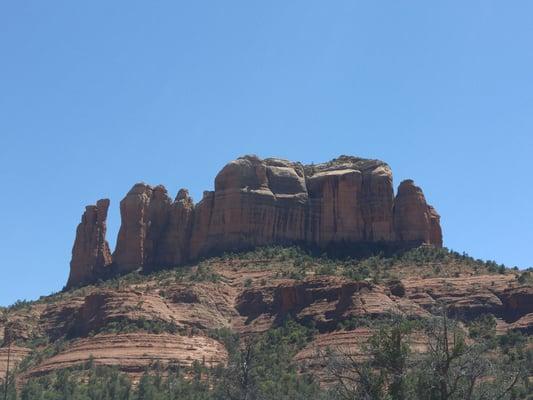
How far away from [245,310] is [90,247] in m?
30.6

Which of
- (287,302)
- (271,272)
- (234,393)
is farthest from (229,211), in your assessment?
(234,393)

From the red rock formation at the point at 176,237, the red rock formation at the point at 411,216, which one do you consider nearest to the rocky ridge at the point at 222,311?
the red rock formation at the point at 411,216

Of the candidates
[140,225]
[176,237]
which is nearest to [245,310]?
[176,237]

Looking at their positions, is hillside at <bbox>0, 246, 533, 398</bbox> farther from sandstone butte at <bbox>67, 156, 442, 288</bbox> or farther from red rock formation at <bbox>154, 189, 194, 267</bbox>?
red rock formation at <bbox>154, 189, 194, 267</bbox>

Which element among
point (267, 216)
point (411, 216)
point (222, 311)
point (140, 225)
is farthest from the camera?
point (140, 225)

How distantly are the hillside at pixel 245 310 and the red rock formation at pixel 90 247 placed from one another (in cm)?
1045

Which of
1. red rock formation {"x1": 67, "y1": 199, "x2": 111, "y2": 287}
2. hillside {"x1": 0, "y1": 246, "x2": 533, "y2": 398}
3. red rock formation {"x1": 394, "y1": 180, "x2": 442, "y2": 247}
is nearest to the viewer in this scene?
hillside {"x1": 0, "y1": 246, "x2": 533, "y2": 398}

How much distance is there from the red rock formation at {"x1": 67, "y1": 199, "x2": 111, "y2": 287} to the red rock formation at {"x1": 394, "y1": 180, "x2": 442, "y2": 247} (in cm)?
3431

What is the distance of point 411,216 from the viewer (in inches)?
5236

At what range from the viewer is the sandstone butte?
133500 millimetres

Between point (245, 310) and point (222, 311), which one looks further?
point (245, 310)

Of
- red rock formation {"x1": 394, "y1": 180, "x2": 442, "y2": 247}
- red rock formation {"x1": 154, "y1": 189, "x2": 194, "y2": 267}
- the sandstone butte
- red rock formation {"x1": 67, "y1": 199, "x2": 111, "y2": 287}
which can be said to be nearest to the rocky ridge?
red rock formation {"x1": 394, "y1": 180, "x2": 442, "y2": 247}

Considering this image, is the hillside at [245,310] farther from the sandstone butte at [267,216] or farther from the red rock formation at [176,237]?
the red rock formation at [176,237]

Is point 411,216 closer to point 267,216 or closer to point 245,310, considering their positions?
point 267,216
